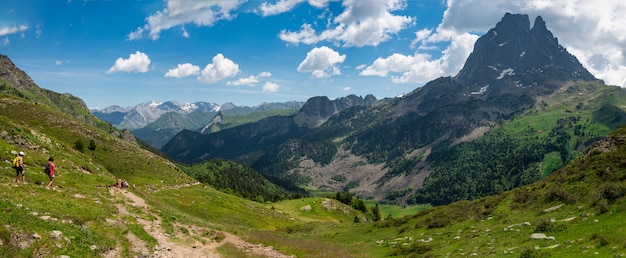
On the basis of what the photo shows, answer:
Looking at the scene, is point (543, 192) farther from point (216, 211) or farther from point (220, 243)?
point (216, 211)

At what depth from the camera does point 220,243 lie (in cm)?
3531

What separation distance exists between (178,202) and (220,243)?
44790mm

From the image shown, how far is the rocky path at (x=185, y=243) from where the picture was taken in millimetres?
27648

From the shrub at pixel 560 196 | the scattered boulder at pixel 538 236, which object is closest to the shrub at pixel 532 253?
the scattered boulder at pixel 538 236

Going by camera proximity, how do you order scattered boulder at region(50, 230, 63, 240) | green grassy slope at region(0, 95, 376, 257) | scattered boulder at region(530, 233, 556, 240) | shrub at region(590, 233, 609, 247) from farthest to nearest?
scattered boulder at region(530, 233, 556, 240) → scattered boulder at region(50, 230, 63, 240) → green grassy slope at region(0, 95, 376, 257) → shrub at region(590, 233, 609, 247)

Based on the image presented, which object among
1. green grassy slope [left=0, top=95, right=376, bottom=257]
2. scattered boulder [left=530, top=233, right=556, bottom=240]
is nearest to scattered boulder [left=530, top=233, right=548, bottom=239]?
scattered boulder [left=530, top=233, right=556, bottom=240]

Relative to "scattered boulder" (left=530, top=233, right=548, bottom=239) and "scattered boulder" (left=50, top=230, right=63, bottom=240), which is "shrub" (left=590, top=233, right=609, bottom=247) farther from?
"scattered boulder" (left=50, top=230, right=63, bottom=240)

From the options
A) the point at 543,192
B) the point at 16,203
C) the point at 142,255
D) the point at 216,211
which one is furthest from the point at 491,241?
the point at 216,211

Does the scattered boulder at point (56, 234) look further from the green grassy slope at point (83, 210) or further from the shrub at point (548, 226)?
the shrub at point (548, 226)

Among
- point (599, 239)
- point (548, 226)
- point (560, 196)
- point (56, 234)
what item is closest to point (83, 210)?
point (56, 234)

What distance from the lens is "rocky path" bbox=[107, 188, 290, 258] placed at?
27648 mm

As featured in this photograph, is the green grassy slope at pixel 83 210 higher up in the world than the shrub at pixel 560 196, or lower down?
lower down

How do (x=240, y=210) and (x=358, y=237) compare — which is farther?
(x=240, y=210)

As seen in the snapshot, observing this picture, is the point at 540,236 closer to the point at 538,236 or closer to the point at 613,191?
the point at 538,236
